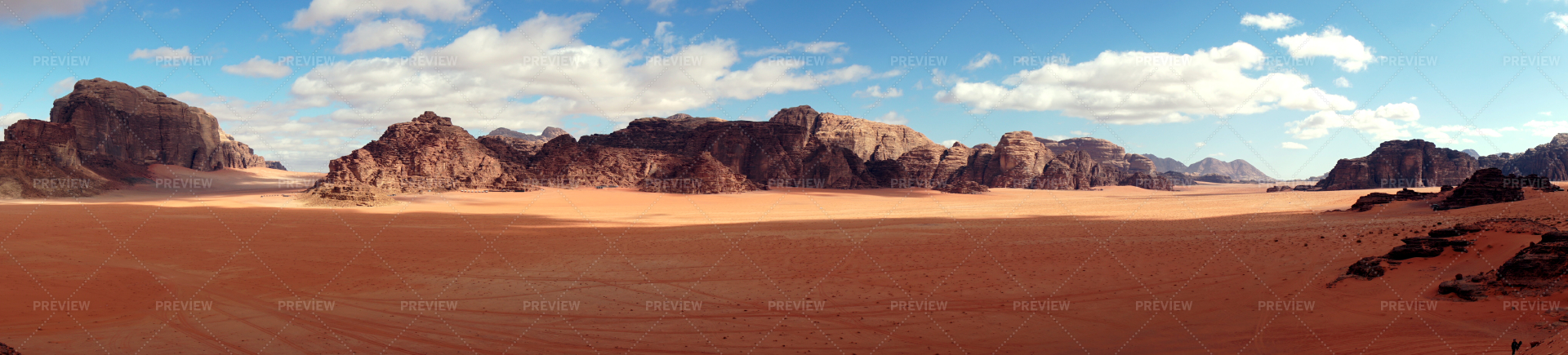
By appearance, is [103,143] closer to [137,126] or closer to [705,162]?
[137,126]

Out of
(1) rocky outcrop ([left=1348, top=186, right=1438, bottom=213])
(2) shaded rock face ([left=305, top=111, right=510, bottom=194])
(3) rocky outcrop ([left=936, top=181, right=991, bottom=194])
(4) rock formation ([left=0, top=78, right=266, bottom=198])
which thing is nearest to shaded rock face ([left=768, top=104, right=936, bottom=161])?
(3) rocky outcrop ([left=936, top=181, right=991, bottom=194])

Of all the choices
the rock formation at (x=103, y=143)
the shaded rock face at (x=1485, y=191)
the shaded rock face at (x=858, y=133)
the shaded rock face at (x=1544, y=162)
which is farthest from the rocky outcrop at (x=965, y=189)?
the rock formation at (x=103, y=143)

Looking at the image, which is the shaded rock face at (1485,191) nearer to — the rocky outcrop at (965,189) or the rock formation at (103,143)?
the rocky outcrop at (965,189)

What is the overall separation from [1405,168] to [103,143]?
119751 millimetres

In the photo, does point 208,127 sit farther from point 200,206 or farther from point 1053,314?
point 1053,314

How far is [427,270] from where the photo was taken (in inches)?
478

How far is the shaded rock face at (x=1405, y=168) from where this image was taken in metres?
56.7

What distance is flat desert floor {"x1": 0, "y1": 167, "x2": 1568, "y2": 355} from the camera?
6.89 m

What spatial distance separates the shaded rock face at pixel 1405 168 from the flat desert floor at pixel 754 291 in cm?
4980

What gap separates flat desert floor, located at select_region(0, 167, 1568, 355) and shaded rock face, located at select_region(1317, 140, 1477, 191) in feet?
163

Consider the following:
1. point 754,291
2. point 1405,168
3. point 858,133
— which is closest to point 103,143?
point 754,291

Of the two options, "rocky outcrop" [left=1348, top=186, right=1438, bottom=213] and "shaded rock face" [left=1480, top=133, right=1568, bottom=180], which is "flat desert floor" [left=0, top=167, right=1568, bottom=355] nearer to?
"rocky outcrop" [left=1348, top=186, right=1438, bottom=213]

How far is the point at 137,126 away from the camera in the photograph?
197 feet

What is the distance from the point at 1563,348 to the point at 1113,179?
85.4 metres
